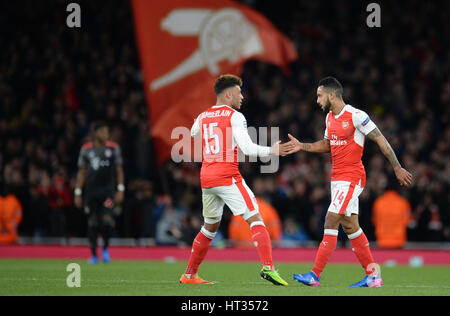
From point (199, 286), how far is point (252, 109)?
46.4 feet

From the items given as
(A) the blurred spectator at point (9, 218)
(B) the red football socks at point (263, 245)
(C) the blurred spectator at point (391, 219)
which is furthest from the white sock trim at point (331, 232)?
(A) the blurred spectator at point (9, 218)

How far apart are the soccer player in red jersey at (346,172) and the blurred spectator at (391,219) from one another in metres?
8.79

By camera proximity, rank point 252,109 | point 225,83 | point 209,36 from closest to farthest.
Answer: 1. point 225,83
2. point 209,36
3. point 252,109

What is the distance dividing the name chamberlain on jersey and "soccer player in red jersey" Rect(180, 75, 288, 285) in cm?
544

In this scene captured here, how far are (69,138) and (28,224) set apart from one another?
284 centimetres

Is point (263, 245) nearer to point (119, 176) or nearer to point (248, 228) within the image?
point (119, 176)

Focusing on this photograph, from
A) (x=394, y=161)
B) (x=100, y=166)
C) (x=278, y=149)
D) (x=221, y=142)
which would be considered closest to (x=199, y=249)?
(x=221, y=142)

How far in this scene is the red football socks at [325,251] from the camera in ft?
31.5

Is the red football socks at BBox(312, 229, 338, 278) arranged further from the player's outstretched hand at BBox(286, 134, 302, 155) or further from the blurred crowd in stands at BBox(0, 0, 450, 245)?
the blurred crowd in stands at BBox(0, 0, 450, 245)

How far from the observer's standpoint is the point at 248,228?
1858 centimetres

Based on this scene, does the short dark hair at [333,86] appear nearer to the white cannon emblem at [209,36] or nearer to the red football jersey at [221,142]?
the red football jersey at [221,142]

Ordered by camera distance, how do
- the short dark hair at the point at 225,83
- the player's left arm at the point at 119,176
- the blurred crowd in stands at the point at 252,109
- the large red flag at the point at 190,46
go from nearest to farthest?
the short dark hair at the point at 225,83, the player's left arm at the point at 119,176, the blurred crowd in stands at the point at 252,109, the large red flag at the point at 190,46

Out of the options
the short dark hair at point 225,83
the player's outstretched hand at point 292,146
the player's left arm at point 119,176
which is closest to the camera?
the player's outstretched hand at point 292,146

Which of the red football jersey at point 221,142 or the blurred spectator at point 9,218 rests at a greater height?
the red football jersey at point 221,142
